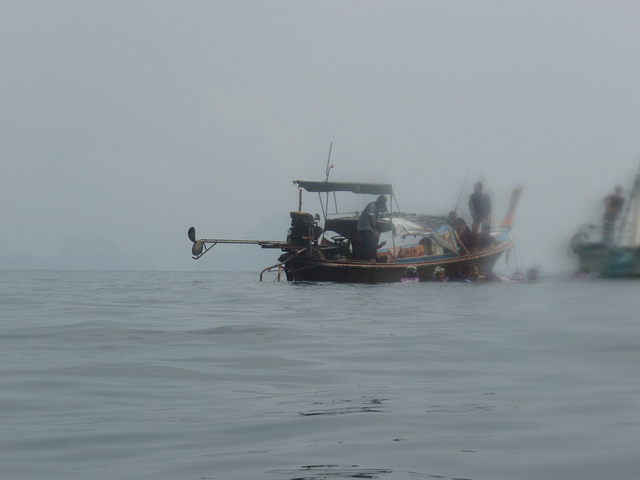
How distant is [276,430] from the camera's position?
135 inches

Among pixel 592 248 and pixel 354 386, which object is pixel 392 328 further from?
pixel 592 248

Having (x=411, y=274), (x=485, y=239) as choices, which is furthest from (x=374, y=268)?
(x=485, y=239)

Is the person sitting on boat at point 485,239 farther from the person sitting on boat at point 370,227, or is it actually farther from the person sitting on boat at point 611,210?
the person sitting on boat at point 611,210

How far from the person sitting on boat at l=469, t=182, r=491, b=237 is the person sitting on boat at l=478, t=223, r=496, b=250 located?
24 cm

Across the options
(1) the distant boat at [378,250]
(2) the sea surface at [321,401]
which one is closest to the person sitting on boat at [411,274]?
(1) the distant boat at [378,250]

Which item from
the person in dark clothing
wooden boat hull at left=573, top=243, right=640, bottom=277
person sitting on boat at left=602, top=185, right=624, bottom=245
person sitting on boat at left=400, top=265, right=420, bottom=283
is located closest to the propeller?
person sitting on boat at left=400, top=265, right=420, bottom=283

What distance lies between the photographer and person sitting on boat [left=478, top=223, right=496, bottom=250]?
78.4 feet

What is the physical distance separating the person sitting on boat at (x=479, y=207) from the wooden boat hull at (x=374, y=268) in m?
1.25

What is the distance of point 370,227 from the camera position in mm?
23094

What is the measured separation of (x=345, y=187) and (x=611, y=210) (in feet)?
31.0

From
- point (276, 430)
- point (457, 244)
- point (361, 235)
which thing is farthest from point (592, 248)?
point (276, 430)

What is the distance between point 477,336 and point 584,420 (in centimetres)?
400

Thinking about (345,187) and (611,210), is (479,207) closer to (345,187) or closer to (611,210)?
(345,187)

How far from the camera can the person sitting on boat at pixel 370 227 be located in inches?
904
